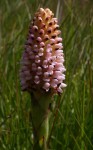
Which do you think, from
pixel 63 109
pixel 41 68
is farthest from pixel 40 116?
pixel 63 109

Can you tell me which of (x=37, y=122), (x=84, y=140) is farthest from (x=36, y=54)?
(x=84, y=140)

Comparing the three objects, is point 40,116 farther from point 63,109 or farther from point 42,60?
point 63,109

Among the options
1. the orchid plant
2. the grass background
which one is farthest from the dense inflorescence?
the grass background

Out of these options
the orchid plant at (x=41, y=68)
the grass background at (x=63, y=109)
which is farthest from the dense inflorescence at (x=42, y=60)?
the grass background at (x=63, y=109)

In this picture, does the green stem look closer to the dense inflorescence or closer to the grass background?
the dense inflorescence

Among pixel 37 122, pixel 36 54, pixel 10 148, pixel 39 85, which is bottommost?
pixel 10 148

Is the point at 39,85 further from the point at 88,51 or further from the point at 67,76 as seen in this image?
the point at 88,51

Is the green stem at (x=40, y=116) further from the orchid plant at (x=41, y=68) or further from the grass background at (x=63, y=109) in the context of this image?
the grass background at (x=63, y=109)
